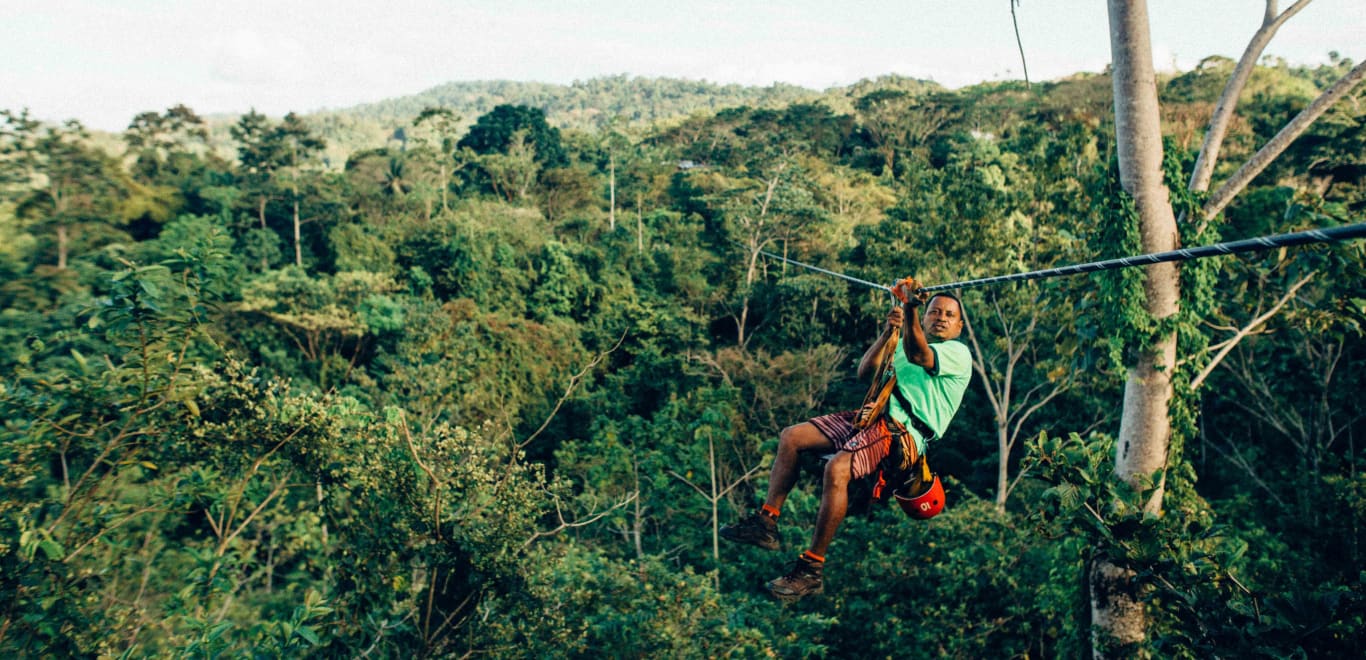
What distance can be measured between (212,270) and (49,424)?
1.38 metres

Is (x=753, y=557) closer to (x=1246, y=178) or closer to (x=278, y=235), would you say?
(x=1246, y=178)

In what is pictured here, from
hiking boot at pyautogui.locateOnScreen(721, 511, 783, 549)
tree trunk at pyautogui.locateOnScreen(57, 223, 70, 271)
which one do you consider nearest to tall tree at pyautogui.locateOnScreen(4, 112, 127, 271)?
tree trunk at pyautogui.locateOnScreen(57, 223, 70, 271)

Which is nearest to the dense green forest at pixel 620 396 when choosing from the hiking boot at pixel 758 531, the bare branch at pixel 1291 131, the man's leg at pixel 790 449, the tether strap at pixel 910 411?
the bare branch at pixel 1291 131

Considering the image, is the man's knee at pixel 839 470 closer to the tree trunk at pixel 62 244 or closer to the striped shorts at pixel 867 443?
the striped shorts at pixel 867 443

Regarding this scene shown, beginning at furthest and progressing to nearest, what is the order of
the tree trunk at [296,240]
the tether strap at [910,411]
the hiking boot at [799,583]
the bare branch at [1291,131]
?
1. the tree trunk at [296,240]
2. the bare branch at [1291,131]
3. the tether strap at [910,411]
4. the hiking boot at [799,583]

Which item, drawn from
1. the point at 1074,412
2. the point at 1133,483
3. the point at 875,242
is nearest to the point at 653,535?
the point at 875,242

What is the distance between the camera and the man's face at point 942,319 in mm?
3268

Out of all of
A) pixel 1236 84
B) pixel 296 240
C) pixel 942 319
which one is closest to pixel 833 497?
pixel 942 319

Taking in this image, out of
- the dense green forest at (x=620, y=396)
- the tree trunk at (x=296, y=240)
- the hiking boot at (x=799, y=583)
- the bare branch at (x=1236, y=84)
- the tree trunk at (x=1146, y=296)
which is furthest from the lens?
the tree trunk at (x=296, y=240)

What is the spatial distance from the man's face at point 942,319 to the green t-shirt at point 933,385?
0.05 meters

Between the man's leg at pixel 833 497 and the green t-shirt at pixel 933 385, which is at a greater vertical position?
the green t-shirt at pixel 933 385

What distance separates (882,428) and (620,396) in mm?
18058

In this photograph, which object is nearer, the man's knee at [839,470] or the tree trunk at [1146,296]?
the man's knee at [839,470]

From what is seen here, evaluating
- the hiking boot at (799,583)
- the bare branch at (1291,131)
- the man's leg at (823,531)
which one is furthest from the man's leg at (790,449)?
the bare branch at (1291,131)
